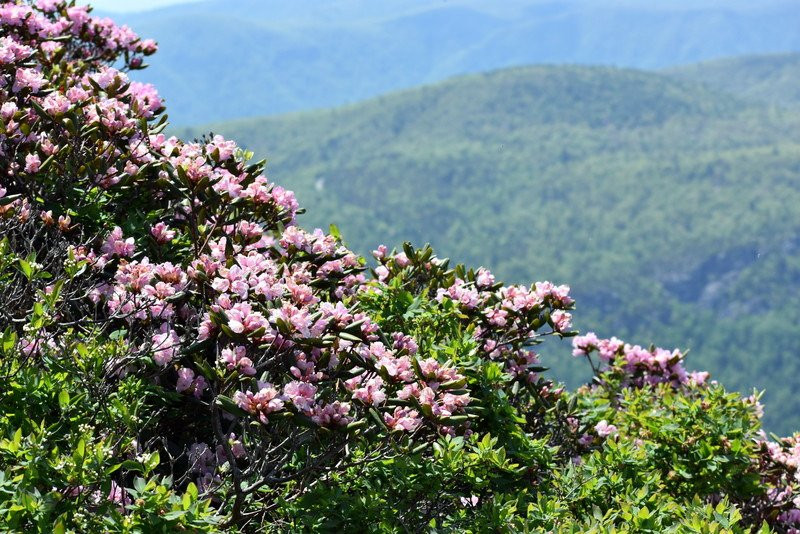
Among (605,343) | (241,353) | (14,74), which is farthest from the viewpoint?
(605,343)

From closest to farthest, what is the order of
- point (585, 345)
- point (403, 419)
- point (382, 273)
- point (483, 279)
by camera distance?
point (403, 419)
point (483, 279)
point (382, 273)
point (585, 345)

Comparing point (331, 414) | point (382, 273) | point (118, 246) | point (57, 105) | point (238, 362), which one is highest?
point (57, 105)

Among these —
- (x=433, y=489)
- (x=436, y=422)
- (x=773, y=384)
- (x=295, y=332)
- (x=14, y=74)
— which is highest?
(x=14, y=74)

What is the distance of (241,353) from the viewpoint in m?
3.62

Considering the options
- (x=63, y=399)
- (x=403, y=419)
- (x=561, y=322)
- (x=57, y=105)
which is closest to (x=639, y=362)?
(x=561, y=322)

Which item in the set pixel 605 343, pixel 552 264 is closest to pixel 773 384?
pixel 552 264

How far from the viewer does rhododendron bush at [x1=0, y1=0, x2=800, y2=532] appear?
359 cm

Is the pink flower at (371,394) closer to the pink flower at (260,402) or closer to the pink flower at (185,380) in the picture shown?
the pink flower at (260,402)

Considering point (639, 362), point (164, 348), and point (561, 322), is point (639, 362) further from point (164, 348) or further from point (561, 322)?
point (164, 348)

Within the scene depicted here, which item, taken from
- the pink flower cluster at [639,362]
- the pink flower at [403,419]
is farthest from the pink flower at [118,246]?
the pink flower cluster at [639,362]

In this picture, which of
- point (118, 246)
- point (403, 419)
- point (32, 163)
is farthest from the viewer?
point (32, 163)

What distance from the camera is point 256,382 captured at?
3.56m

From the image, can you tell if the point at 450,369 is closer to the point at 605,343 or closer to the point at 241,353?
the point at 241,353

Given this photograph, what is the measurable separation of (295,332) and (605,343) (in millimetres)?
4066
